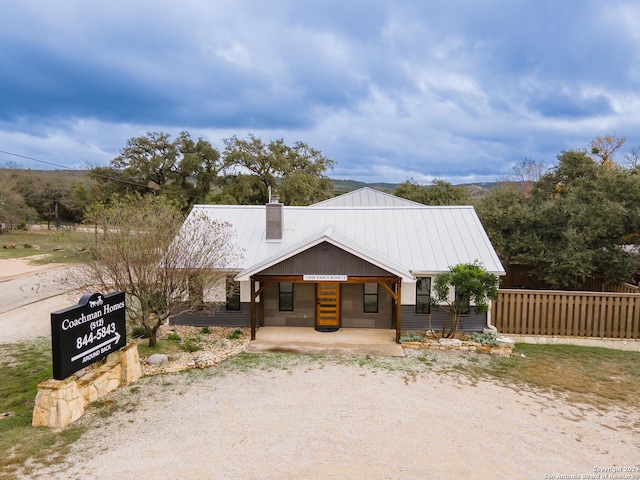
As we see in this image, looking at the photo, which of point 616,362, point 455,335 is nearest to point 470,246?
point 455,335

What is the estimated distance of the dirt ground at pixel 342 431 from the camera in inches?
237

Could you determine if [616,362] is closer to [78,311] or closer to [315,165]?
[78,311]

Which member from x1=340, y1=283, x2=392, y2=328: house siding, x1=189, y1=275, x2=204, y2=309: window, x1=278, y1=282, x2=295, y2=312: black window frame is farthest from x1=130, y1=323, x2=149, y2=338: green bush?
x1=340, y1=283, x2=392, y2=328: house siding

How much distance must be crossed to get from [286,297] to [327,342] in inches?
95.7

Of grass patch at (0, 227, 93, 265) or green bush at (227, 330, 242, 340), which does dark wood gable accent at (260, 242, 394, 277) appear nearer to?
green bush at (227, 330, 242, 340)

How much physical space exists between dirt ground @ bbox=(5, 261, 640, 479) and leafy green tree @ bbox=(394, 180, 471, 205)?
30934 millimetres

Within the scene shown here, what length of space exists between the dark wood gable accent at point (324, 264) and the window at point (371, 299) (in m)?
1.64

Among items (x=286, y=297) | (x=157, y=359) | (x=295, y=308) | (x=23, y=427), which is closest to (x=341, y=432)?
(x=157, y=359)

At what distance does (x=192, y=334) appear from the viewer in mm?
12742

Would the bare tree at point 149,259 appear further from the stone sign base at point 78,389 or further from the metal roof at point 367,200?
the metal roof at point 367,200

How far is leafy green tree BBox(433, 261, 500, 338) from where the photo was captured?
458 inches

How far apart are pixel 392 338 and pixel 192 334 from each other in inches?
248

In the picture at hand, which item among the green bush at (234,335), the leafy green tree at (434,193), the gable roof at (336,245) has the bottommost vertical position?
the green bush at (234,335)

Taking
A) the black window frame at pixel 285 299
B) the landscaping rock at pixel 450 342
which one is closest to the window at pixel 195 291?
the black window frame at pixel 285 299
